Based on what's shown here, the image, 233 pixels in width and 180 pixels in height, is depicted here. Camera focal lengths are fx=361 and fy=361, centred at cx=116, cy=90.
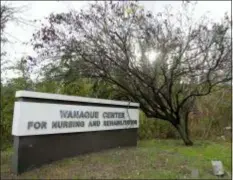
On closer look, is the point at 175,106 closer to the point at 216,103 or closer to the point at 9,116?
the point at 216,103

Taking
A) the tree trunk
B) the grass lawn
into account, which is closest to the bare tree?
the tree trunk

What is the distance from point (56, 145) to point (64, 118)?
68cm

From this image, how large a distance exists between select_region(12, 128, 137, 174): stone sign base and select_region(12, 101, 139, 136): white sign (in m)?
0.13

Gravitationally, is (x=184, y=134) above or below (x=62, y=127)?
below

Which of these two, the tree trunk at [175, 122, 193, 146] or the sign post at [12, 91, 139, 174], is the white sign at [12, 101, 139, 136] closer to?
the sign post at [12, 91, 139, 174]

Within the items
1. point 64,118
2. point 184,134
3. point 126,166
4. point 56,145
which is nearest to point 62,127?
point 64,118

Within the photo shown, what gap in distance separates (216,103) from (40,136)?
32.8 ft

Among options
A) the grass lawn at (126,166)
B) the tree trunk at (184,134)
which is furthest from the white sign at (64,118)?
the tree trunk at (184,134)

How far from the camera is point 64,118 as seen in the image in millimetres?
8656

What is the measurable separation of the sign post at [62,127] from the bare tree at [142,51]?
113 cm

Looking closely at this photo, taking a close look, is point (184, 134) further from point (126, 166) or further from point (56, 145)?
point (56, 145)

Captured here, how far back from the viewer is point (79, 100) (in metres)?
9.14

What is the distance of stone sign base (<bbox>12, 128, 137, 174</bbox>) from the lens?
7449mm

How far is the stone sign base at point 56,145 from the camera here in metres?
7.45
